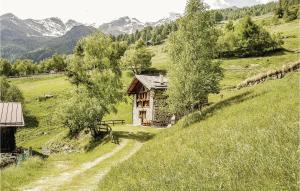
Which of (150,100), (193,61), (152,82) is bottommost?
(150,100)

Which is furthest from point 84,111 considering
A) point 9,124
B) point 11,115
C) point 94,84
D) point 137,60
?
point 137,60

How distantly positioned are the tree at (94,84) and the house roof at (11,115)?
27.3 ft

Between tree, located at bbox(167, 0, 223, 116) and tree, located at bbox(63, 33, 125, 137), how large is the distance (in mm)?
13657

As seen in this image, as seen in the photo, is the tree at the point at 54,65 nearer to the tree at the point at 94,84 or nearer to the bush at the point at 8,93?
the bush at the point at 8,93

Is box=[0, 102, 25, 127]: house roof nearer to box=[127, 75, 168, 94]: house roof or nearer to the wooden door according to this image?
box=[127, 75, 168, 94]: house roof

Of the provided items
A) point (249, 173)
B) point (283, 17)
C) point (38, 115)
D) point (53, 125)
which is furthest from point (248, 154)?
point (283, 17)

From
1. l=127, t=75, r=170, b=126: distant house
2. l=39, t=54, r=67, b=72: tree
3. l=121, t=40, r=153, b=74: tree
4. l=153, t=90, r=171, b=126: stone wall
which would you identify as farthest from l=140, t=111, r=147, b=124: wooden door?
l=39, t=54, r=67, b=72: tree

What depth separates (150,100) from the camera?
6669 centimetres

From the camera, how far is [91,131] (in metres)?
57.9

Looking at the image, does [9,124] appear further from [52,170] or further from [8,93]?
[8,93]

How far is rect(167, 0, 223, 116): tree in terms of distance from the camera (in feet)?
132

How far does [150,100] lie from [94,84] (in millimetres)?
13810

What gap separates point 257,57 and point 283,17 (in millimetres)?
75947

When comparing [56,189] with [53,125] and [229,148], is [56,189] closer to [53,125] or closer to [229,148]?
[229,148]
